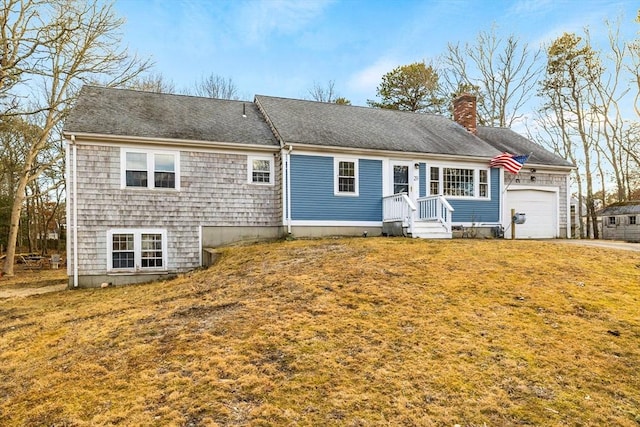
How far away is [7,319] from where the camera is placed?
8.20 metres

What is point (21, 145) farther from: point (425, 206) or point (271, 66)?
point (425, 206)

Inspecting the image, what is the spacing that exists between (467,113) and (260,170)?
1042 cm

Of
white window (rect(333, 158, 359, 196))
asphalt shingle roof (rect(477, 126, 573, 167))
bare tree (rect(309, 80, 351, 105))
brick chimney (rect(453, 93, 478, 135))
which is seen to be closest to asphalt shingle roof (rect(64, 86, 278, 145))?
white window (rect(333, 158, 359, 196))

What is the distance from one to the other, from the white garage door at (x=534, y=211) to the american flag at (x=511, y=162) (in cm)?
196

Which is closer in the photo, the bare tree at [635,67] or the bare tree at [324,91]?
the bare tree at [635,67]

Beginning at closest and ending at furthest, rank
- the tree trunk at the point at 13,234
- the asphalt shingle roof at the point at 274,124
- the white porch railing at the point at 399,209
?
the asphalt shingle roof at the point at 274,124
the white porch railing at the point at 399,209
the tree trunk at the point at 13,234

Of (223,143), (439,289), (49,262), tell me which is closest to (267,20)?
(223,143)

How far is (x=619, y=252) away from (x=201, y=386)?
11.1 m

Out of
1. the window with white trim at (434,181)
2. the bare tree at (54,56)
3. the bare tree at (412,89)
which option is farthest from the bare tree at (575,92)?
the bare tree at (54,56)

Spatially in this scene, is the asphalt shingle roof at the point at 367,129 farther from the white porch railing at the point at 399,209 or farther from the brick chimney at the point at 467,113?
the white porch railing at the point at 399,209

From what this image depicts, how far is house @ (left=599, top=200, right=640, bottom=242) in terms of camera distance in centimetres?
1878

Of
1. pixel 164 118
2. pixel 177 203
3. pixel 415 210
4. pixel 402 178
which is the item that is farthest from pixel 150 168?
pixel 402 178

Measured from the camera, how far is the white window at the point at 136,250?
11.6 metres

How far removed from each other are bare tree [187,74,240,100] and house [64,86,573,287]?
18.3 meters
